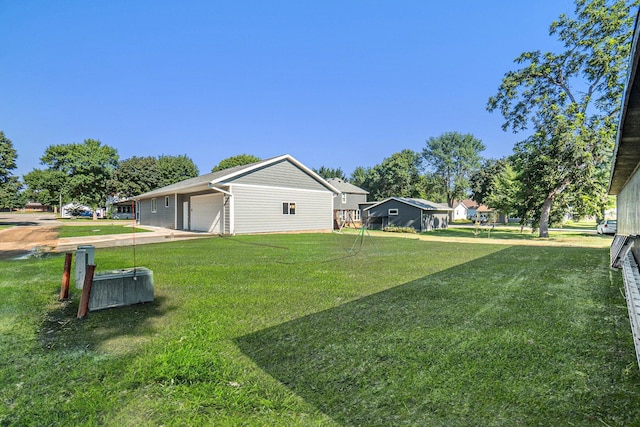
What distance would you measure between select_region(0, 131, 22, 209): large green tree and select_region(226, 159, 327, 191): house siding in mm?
19012

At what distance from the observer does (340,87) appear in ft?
76.8

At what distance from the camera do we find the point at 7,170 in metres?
23.4

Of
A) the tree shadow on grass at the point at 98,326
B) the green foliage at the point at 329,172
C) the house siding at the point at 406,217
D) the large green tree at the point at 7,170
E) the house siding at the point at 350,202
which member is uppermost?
the green foliage at the point at 329,172

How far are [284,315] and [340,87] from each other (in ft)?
72.5

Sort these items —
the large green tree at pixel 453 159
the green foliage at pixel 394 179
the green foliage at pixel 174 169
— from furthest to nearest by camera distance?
the large green tree at pixel 453 159 → the green foliage at pixel 394 179 → the green foliage at pixel 174 169

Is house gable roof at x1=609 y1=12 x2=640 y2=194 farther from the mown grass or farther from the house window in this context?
the mown grass

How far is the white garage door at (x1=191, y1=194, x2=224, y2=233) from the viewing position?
17.8 m

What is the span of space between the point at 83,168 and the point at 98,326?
4569 cm

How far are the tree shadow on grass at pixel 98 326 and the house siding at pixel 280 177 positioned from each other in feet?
42.6

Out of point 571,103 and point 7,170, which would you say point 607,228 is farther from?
point 7,170

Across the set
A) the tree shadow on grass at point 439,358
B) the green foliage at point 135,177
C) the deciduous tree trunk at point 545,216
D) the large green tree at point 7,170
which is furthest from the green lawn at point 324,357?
the green foliage at point 135,177

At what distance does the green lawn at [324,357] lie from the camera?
210 centimetres

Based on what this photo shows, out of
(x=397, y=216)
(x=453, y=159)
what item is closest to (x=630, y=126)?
(x=397, y=216)

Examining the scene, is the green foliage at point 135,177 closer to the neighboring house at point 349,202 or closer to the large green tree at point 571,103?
the neighboring house at point 349,202
